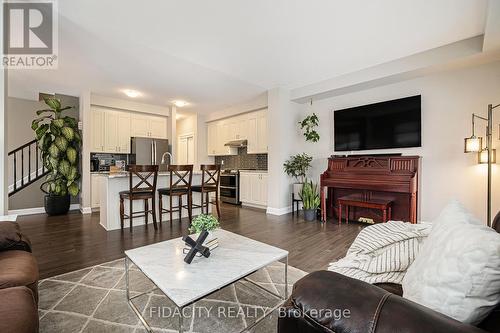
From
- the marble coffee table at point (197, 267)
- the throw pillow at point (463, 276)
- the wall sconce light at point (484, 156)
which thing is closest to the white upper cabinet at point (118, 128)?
the marble coffee table at point (197, 267)

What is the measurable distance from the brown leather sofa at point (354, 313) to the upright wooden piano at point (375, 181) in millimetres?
3201

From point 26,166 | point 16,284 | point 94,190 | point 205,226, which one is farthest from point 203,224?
point 26,166

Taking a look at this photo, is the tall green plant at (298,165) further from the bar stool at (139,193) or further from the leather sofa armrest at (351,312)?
the leather sofa armrest at (351,312)

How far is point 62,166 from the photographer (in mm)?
4613

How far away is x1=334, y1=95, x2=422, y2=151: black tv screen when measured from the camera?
3.73 metres

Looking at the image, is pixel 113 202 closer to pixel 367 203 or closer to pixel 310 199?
pixel 310 199

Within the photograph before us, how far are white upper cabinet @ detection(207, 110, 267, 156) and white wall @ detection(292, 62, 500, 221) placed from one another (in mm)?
2696

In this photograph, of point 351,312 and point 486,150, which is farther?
point 486,150

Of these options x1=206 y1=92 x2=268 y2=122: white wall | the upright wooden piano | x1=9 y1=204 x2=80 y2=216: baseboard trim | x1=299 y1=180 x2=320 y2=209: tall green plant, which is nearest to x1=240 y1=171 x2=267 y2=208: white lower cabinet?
x1=299 y1=180 x2=320 y2=209: tall green plant

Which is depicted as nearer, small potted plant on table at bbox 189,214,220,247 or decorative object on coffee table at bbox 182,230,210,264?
decorative object on coffee table at bbox 182,230,210,264

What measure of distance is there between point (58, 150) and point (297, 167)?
4775 millimetres

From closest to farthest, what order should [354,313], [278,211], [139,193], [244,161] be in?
[354,313] → [139,193] → [278,211] → [244,161]

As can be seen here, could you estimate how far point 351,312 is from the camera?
68 centimetres

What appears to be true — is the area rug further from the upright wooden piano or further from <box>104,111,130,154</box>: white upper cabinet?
<box>104,111,130,154</box>: white upper cabinet
